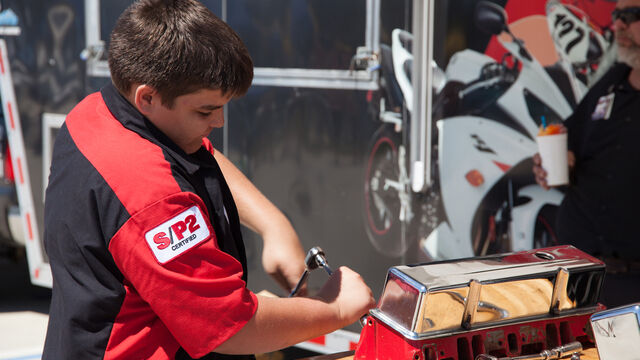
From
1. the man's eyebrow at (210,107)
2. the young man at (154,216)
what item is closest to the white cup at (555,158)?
the young man at (154,216)

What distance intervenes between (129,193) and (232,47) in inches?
12.4

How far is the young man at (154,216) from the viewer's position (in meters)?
1.09

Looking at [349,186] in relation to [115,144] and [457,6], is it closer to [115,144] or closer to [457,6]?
[457,6]

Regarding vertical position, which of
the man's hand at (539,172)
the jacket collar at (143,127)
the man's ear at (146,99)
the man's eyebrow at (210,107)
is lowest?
the man's hand at (539,172)

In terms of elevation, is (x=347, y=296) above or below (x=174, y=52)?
below

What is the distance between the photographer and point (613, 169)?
2373mm

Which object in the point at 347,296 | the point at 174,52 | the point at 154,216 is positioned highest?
the point at 174,52

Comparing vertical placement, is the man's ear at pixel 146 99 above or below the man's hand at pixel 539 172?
above

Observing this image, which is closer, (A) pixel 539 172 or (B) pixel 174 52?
(B) pixel 174 52

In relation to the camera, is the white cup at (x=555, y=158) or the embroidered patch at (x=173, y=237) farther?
the white cup at (x=555, y=158)

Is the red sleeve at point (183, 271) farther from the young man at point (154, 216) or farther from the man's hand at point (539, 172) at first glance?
the man's hand at point (539, 172)

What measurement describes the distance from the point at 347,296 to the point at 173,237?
43cm

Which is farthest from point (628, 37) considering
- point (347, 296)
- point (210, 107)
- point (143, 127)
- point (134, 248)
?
point (134, 248)

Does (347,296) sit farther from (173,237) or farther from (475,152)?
(475,152)
